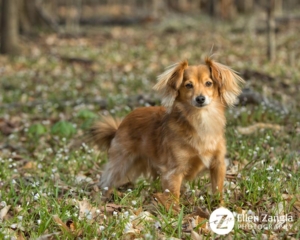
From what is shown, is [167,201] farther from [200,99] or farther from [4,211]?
[4,211]

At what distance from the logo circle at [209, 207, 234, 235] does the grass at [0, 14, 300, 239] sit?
59 mm

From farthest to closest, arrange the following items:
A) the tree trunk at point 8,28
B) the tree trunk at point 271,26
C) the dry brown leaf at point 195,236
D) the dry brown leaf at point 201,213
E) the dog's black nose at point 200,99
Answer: the tree trunk at point 8,28, the tree trunk at point 271,26, the dog's black nose at point 200,99, the dry brown leaf at point 201,213, the dry brown leaf at point 195,236

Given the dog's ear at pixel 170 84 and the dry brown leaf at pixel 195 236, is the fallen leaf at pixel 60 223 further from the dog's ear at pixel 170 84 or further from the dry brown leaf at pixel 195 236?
the dog's ear at pixel 170 84

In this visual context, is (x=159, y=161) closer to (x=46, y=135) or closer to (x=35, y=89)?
(x=46, y=135)

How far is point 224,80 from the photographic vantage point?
5.19m

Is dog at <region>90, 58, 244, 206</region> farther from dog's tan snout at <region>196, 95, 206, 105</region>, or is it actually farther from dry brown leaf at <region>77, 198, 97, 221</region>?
dry brown leaf at <region>77, 198, 97, 221</region>

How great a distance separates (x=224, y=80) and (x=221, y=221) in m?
1.44

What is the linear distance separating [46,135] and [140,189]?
3.72m

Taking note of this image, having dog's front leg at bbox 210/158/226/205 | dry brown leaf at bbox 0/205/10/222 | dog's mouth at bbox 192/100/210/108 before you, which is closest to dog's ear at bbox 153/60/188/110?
dog's mouth at bbox 192/100/210/108

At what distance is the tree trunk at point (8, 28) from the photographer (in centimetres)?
1667

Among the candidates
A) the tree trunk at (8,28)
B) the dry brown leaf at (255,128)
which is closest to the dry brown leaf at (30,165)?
the dry brown leaf at (255,128)

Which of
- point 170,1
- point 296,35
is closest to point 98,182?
point 296,35

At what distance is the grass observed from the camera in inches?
184

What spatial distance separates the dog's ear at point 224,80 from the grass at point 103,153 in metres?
0.84
